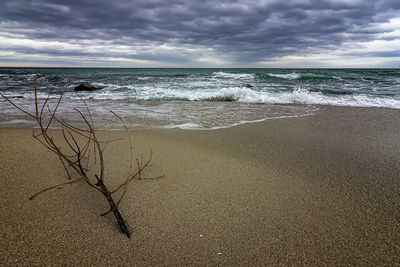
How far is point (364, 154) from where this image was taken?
2717 mm

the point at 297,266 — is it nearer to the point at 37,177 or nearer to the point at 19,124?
the point at 37,177

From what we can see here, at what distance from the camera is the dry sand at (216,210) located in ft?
4.08

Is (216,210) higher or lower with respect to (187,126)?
lower

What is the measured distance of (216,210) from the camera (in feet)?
5.23

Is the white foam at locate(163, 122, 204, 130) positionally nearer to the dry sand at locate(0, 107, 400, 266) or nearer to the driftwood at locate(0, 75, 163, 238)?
the dry sand at locate(0, 107, 400, 266)

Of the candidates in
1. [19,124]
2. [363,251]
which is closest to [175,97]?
[19,124]

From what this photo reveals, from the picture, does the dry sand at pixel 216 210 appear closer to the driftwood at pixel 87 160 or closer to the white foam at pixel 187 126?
the driftwood at pixel 87 160

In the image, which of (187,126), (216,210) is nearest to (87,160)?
(216,210)

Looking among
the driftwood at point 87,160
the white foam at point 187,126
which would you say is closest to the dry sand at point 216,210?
the driftwood at point 87,160

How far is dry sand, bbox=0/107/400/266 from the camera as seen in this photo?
1.24 metres

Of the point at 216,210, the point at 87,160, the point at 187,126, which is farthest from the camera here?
the point at 187,126

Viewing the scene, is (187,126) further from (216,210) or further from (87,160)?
(216,210)

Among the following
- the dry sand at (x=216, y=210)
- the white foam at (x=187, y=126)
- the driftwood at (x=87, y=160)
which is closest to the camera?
the driftwood at (x=87, y=160)

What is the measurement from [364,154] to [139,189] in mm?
2599
